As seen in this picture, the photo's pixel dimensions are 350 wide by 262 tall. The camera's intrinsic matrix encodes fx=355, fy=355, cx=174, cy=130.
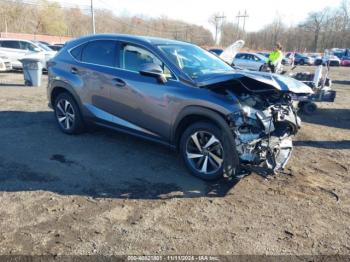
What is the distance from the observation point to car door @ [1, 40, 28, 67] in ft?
58.7

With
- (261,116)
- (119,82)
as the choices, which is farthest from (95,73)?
(261,116)

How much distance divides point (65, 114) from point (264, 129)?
3806 mm

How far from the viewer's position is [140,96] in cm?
514

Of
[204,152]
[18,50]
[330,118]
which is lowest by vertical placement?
[330,118]

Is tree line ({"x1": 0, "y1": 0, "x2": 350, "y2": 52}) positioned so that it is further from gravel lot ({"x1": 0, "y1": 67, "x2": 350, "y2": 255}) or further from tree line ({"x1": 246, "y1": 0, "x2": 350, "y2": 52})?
gravel lot ({"x1": 0, "y1": 67, "x2": 350, "y2": 255})

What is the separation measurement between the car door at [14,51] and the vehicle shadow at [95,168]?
12.5 meters

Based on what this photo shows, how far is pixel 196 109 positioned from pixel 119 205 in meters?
1.55

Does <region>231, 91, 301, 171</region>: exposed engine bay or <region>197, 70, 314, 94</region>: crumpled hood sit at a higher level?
<region>197, 70, 314, 94</region>: crumpled hood

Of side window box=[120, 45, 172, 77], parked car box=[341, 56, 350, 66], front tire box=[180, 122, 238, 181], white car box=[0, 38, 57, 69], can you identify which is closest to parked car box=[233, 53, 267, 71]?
white car box=[0, 38, 57, 69]

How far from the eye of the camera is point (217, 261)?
3.15 metres

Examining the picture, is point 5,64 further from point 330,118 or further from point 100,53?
point 330,118

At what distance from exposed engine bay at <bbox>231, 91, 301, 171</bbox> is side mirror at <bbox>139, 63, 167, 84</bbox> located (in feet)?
3.66

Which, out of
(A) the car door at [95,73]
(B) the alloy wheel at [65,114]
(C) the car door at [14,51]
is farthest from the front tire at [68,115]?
(C) the car door at [14,51]

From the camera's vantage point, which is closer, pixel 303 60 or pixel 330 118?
pixel 330 118
